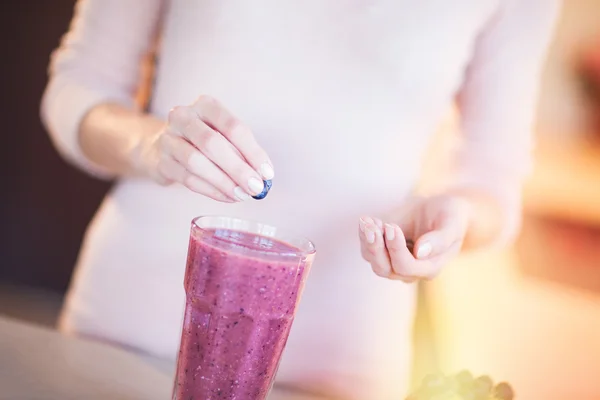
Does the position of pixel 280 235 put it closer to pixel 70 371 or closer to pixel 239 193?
pixel 239 193

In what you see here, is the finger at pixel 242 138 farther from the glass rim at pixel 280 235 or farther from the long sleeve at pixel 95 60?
the long sleeve at pixel 95 60

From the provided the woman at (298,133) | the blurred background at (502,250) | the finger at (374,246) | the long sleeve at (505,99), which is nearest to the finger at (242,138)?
the finger at (374,246)

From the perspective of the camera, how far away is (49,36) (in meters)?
2.17

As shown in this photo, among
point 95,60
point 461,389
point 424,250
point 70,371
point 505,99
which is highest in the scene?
point 505,99

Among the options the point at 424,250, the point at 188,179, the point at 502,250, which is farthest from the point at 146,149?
the point at 502,250

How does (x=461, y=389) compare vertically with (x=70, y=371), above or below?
above

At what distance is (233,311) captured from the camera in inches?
21.4

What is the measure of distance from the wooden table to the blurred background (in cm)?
107

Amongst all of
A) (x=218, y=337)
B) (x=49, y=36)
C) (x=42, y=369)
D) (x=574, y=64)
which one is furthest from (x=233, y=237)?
(x=49, y=36)

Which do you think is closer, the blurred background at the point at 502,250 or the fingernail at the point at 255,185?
the fingernail at the point at 255,185

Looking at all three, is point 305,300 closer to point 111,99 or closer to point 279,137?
point 279,137

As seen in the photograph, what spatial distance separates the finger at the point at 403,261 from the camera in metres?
0.58

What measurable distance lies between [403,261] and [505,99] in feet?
1.48

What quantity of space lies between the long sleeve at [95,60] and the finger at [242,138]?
33 centimetres
